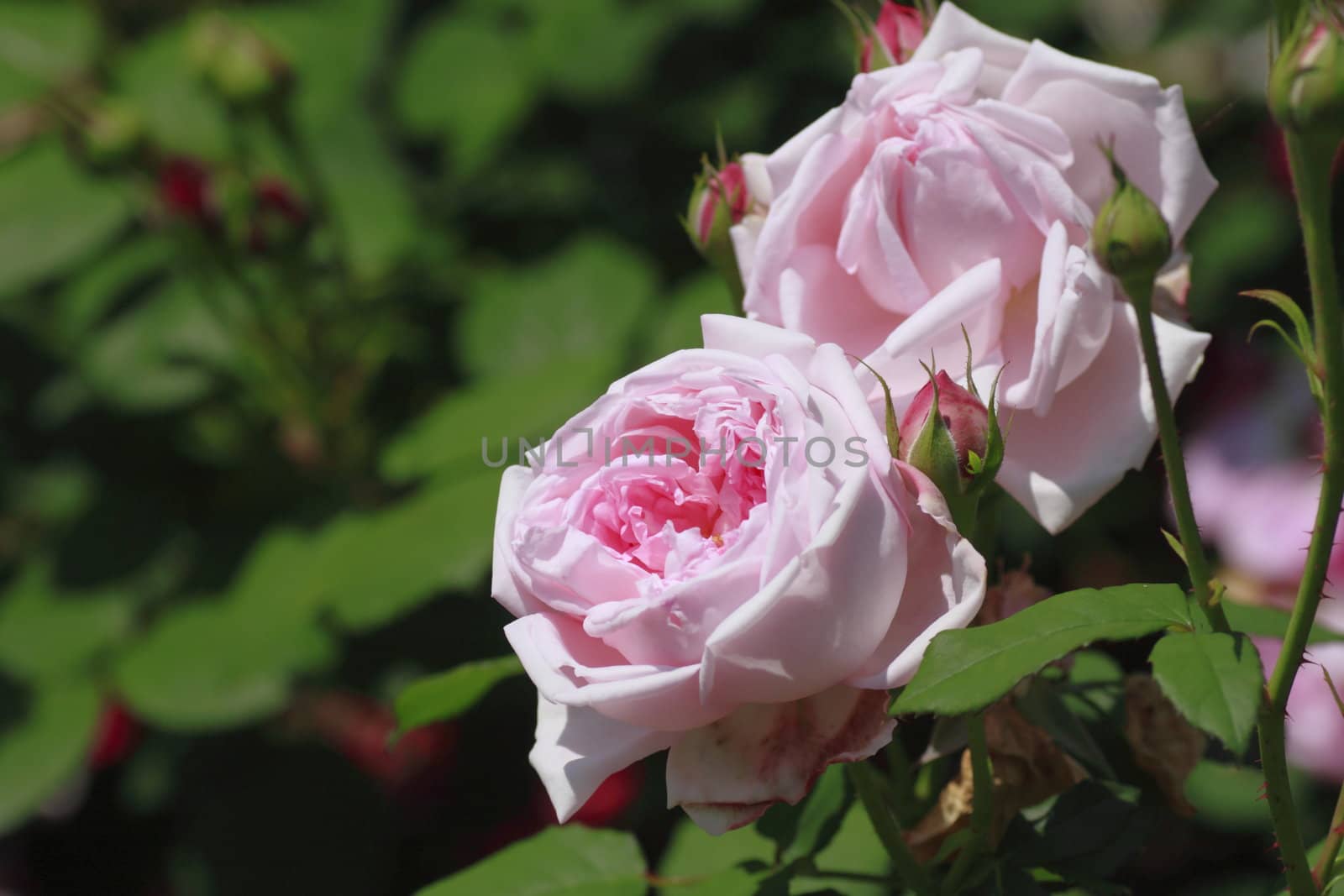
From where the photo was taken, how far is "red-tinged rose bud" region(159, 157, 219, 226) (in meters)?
1.65

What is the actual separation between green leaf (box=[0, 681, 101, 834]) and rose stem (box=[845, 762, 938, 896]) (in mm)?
1155

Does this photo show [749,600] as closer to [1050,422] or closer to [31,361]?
[1050,422]

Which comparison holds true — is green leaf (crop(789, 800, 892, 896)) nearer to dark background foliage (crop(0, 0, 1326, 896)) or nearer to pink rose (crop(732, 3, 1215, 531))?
pink rose (crop(732, 3, 1215, 531))

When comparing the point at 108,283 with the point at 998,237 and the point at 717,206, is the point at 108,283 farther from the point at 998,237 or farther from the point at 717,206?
the point at 998,237

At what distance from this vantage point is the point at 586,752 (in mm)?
637

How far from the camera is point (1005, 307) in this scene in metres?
0.72

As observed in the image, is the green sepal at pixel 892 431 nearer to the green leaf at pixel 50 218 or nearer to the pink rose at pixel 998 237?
the pink rose at pixel 998 237

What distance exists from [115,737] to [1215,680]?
1769 millimetres

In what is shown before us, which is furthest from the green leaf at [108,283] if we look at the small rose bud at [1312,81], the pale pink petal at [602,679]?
the small rose bud at [1312,81]

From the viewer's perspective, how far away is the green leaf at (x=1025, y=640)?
21.3 inches

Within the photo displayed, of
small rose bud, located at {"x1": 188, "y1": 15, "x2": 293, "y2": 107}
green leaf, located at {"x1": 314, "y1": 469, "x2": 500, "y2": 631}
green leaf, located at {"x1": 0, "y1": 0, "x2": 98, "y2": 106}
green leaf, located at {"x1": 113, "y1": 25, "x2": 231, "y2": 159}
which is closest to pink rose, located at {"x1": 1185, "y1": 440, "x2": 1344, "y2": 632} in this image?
green leaf, located at {"x1": 314, "y1": 469, "x2": 500, "y2": 631}

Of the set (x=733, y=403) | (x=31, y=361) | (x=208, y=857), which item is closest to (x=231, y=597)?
(x=208, y=857)

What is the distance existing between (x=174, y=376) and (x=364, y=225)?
1.12ft

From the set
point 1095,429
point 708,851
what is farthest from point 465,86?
point 1095,429
